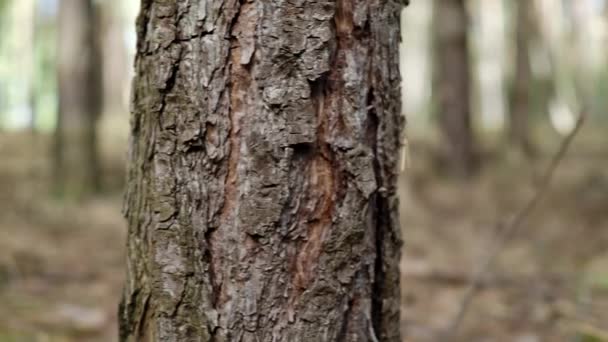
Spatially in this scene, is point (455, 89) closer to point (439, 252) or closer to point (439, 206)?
point (439, 206)

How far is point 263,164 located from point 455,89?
23.9 feet

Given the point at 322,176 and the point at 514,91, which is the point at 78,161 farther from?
the point at 322,176

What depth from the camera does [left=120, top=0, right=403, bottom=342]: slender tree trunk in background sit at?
1469 millimetres

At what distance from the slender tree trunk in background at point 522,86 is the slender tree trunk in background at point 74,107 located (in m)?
4.74

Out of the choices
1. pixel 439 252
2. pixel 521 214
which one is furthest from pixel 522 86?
pixel 521 214

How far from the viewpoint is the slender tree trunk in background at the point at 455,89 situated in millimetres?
8359

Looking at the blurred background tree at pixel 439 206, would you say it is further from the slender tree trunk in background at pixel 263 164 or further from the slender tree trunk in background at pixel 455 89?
the slender tree trunk in background at pixel 263 164

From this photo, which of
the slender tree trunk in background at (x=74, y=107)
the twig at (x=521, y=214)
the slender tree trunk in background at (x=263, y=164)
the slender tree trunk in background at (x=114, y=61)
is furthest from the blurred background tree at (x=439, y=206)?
the slender tree trunk in background at (x=114, y=61)

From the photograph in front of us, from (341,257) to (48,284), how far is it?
379 centimetres

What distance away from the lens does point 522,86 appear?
30.8 ft

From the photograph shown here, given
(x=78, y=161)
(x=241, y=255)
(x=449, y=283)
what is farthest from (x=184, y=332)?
(x=78, y=161)

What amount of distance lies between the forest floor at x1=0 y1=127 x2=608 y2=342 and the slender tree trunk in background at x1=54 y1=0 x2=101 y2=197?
26 centimetres

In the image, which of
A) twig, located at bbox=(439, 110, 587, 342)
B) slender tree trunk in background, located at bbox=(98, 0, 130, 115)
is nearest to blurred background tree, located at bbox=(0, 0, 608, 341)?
twig, located at bbox=(439, 110, 587, 342)

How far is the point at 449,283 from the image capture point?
18.3 ft
